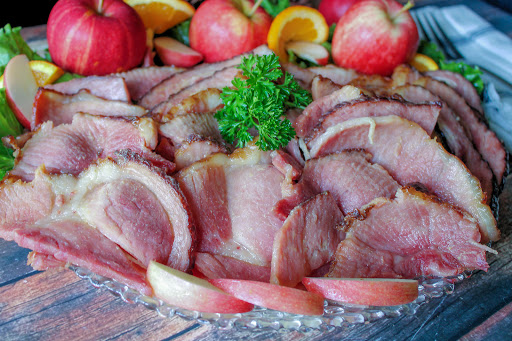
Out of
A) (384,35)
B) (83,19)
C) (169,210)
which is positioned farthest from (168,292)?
(384,35)

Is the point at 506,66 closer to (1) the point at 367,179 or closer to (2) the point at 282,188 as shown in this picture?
(1) the point at 367,179

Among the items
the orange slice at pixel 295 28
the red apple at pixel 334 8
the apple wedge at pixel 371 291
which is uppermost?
the red apple at pixel 334 8

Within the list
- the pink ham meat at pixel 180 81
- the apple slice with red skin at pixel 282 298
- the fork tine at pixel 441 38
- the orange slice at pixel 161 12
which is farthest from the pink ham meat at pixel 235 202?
the fork tine at pixel 441 38

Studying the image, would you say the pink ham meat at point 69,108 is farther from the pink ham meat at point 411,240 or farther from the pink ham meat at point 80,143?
the pink ham meat at point 411,240

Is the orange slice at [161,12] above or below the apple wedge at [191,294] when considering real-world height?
above

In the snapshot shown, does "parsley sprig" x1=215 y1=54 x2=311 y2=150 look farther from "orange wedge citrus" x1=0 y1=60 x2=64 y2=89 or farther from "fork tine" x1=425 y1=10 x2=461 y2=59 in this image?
"fork tine" x1=425 y1=10 x2=461 y2=59

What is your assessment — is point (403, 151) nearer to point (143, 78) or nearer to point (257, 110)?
point (257, 110)

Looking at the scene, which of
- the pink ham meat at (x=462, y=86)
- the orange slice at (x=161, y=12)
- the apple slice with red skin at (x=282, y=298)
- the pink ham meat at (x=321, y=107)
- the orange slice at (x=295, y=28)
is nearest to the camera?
the apple slice with red skin at (x=282, y=298)

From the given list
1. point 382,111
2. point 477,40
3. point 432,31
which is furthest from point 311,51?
point 477,40
